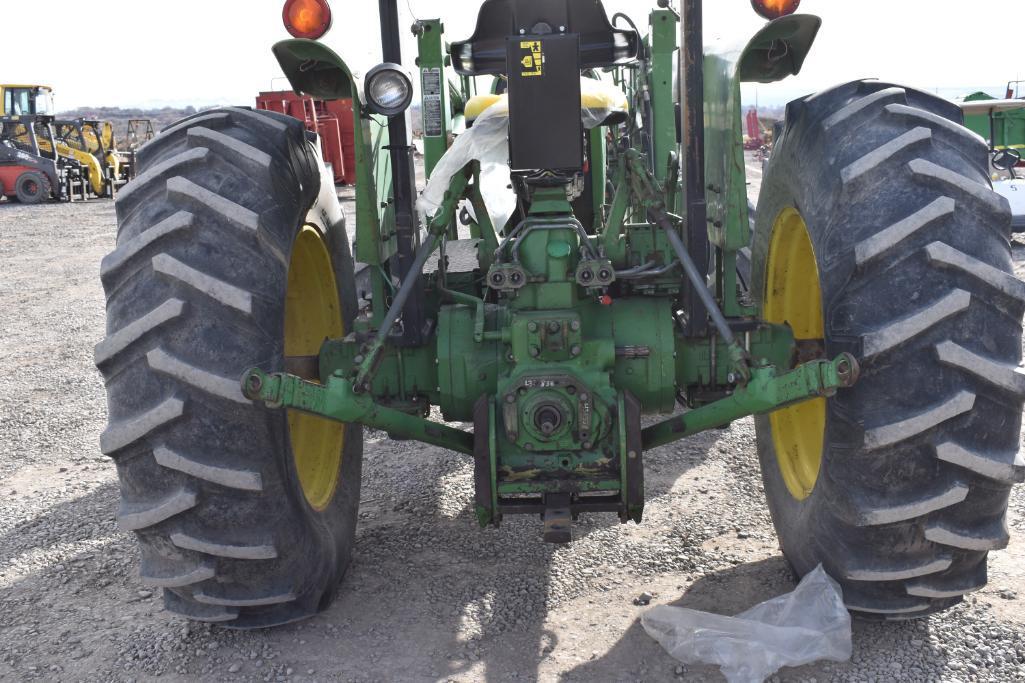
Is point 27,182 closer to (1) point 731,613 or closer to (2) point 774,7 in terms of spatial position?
(2) point 774,7

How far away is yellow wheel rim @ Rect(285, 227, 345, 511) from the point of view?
372 centimetres

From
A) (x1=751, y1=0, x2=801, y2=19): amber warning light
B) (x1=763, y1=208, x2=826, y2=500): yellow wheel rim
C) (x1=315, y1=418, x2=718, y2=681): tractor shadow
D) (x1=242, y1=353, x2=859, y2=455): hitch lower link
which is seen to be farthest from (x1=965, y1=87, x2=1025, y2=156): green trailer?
(x1=242, y1=353, x2=859, y2=455): hitch lower link

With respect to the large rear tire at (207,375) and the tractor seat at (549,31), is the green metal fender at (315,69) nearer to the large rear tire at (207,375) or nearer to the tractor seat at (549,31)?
the large rear tire at (207,375)

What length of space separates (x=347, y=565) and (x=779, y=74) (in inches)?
96.5

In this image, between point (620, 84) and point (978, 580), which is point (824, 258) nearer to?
point (978, 580)

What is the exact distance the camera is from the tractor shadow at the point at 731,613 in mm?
3002

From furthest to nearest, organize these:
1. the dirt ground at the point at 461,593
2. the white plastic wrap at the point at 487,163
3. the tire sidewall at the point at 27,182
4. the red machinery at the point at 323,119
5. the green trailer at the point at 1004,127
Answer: the tire sidewall at the point at 27,182, the red machinery at the point at 323,119, the green trailer at the point at 1004,127, the white plastic wrap at the point at 487,163, the dirt ground at the point at 461,593

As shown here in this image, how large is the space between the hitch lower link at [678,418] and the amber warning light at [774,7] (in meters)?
1.18

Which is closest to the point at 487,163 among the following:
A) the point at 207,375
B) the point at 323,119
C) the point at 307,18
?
the point at 307,18

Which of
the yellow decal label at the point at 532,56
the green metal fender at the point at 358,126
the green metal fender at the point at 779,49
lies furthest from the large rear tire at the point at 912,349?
the green metal fender at the point at 358,126

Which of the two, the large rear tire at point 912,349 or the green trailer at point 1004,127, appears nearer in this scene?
the large rear tire at point 912,349

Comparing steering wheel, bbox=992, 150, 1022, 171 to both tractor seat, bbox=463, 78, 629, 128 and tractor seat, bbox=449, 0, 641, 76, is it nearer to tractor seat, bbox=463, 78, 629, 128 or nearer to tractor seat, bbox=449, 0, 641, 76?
tractor seat, bbox=463, 78, 629, 128

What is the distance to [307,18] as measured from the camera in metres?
3.30

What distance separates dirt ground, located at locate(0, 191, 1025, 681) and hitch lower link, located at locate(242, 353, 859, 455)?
0.71 m
